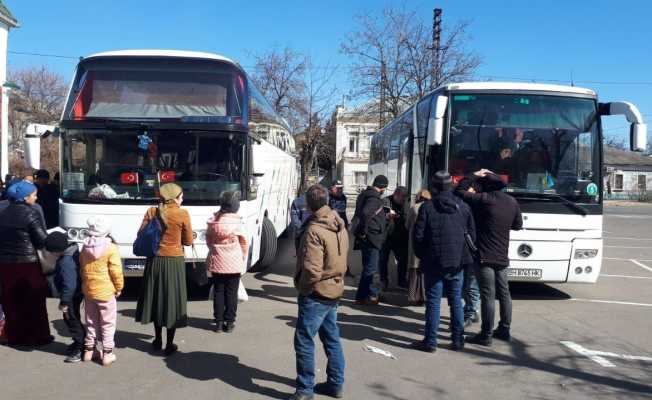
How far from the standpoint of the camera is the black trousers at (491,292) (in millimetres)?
6484

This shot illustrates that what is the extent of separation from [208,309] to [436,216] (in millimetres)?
3727

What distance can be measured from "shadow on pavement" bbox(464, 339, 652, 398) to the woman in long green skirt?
317 centimetres

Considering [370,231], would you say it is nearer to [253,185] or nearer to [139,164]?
[253,185]

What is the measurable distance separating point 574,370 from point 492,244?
5.08 ft

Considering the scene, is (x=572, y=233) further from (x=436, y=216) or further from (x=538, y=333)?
(x=436, y=216)

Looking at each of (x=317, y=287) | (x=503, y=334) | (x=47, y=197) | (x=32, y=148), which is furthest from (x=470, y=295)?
(x=47, y=197)

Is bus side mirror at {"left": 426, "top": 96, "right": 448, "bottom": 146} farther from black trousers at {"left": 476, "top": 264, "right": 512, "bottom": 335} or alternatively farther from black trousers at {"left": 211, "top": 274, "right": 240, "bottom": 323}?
black trousers at {"left": 211, "top": 274, "right": 240, "bottom": 323}

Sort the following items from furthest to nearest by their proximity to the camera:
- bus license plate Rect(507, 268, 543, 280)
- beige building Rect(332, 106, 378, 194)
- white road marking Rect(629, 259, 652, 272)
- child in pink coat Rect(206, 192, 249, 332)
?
1. beige building Rect(332, 106, 378, 194)
2. white road marking Rect(629, 259, 652, 272)
3. bus license plate Rect(507, 268, 543, 280)
4. child in pink coat Rect(206, 192, 249, 332)

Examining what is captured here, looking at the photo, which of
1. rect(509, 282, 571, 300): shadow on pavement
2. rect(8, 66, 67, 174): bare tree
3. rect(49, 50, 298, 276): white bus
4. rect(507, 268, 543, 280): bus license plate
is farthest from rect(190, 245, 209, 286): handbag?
rect(8, 66, 67, 174): bare tree

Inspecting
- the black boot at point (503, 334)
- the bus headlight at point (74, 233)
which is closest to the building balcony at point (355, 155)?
the bus headlight at point (74, 233)

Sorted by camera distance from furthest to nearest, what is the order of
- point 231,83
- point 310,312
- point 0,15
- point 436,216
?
point 0,15
point 231,83
point 436,216
point 310,312

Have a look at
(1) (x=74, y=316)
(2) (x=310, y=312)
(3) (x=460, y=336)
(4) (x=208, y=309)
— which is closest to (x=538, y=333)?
(3) (x=460, y=336)

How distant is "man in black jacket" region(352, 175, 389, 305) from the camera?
824 centimetres

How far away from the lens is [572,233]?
28.3ft
